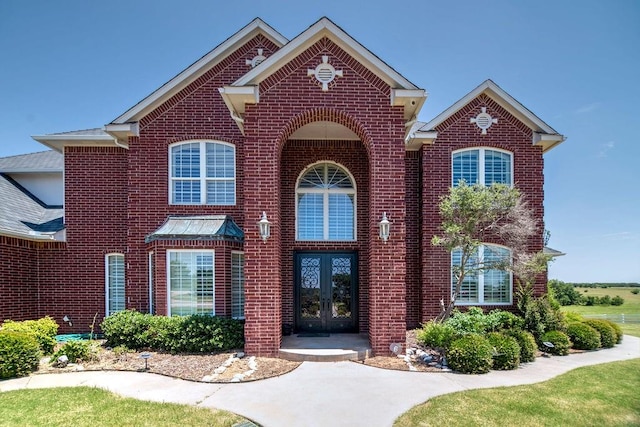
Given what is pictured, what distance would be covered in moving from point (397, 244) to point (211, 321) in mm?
5012

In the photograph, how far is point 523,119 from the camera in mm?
11961

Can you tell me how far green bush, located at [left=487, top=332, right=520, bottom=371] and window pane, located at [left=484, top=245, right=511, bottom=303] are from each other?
3710 millimetres

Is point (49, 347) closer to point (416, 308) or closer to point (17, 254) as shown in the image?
point (17, 254)

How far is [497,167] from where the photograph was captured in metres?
12.1

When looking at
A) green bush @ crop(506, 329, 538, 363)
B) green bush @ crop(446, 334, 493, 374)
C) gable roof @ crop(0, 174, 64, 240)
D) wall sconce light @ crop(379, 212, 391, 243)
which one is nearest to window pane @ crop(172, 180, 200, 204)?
gable roof @ crop(0, 174, 64, 240)

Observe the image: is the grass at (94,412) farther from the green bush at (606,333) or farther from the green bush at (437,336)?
the green bush at (606,333)

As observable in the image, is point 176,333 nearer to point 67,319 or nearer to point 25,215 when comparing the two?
point 67,319

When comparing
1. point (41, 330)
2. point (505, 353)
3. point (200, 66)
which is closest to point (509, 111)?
point (505, 353)

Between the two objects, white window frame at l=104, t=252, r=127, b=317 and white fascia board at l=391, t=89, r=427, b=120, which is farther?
white window frame at l=104, t=252, r=127, b=317

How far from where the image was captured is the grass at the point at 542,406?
5543mm

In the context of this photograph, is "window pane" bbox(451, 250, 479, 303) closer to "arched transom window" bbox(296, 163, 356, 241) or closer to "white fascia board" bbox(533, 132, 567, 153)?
"arched transom window" bbox(296, 163, 356, 241)

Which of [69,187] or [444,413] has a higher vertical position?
[69,187]

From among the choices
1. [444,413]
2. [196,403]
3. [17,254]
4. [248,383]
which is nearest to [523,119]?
[444,413]

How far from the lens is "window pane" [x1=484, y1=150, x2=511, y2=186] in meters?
12.0
